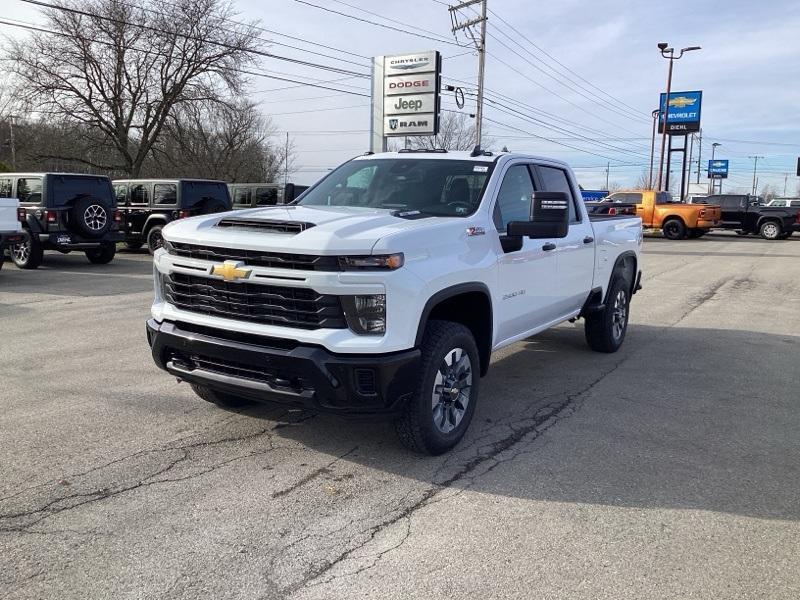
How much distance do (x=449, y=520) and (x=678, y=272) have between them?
46.5 feet

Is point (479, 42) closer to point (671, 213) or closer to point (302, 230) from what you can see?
point (671, 213)

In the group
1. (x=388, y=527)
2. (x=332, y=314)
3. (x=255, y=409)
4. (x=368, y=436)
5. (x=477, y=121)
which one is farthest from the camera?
(x=477, y=121)

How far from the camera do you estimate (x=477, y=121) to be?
93.5 ft

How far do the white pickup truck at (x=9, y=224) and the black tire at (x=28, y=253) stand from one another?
122 cm

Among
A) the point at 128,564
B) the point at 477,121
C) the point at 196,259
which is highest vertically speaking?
the point at 477,121

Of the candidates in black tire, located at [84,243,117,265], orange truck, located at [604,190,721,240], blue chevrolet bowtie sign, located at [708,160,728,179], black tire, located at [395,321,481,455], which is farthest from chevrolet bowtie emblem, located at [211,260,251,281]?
blue chevrolet bowtie sign, located at [708,160,728,179]

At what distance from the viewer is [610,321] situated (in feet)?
23.5

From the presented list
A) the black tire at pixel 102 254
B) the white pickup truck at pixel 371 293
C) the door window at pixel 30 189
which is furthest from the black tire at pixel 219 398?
the black tire at pixel 102 254

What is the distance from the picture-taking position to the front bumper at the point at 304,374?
11.9 feet

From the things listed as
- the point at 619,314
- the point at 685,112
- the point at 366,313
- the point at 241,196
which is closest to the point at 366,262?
the point at 366,313

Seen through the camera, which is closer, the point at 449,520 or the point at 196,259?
the point at 449,520

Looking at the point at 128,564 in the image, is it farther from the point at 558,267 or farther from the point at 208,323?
the point at 558,267

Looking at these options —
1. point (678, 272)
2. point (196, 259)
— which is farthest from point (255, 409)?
point (678, 272)

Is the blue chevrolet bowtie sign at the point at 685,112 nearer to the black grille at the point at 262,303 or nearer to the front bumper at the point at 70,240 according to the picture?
the front bumper at the point at 70,240
